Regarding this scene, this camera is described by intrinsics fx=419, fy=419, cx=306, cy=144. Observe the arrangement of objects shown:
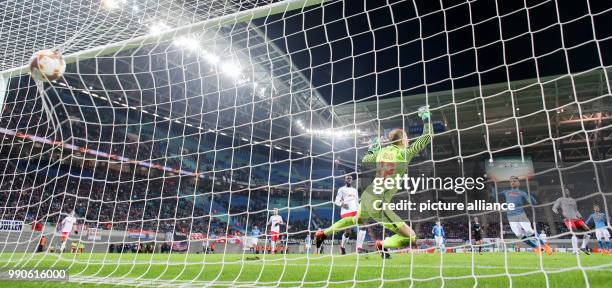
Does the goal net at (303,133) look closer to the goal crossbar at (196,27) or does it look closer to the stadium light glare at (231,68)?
the goal crossbar at (196,27)

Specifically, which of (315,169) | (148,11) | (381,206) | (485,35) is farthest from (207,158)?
(381,206)

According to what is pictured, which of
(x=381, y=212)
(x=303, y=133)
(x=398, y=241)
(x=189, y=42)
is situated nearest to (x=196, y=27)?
(x=189, y=42)

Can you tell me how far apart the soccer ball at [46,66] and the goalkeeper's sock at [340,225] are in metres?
3.81

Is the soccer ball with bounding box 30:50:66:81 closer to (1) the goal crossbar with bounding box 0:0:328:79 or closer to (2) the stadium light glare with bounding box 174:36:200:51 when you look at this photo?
(1) the goal crossbar with bounding box 0:0:328:79

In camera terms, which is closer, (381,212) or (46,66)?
(381,212)

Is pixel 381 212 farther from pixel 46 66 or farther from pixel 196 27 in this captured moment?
pixel 46 66

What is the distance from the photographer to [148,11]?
6.16 metres

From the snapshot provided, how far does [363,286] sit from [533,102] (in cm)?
1721

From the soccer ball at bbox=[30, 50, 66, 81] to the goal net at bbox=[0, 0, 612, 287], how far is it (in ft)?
2.04

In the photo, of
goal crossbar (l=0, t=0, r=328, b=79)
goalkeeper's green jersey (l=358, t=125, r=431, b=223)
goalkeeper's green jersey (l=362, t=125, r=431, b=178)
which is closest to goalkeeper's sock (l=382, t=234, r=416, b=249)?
goalkeeper's green jersey (l=358, t=125, r=431, b=223)

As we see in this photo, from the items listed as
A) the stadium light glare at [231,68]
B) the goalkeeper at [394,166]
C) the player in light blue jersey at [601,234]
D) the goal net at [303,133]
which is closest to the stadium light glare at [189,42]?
the goal net at [303,133]

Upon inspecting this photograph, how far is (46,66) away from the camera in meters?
4.90

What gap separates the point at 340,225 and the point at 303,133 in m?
3.65

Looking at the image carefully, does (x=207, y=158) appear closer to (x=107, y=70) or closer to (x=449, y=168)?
(x=107, y=70)
